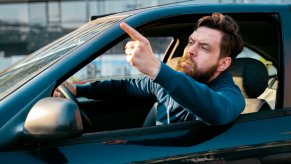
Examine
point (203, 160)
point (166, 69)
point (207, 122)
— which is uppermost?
point (166, 69)

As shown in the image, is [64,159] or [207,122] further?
[207,122]

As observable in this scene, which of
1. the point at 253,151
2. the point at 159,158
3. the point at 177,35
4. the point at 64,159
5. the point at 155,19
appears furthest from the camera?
the point at 177,35

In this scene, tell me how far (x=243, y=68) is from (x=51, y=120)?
3.84ft

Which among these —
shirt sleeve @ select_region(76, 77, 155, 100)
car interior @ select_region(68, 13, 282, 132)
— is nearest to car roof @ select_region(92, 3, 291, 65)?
car interior @ select_region(68, 13, 282, 132)

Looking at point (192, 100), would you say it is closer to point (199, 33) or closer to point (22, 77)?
point (199, 33)

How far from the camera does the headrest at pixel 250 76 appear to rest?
232 centimetres

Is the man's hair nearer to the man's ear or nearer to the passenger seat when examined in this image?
the man's ear

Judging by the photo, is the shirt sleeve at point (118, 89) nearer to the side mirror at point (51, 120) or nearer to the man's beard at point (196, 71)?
the man's beard at point (196, 71)

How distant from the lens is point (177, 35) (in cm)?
294

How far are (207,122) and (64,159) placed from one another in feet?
1.94

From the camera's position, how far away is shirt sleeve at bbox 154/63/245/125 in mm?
1722

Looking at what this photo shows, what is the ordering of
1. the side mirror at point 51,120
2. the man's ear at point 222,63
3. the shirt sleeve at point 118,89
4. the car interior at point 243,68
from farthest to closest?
1. the shirt sleeve at point 118,89
2. the car interior at point 243,68
3. the man's ear at point 222,63
4. the side mirror at point 51,120

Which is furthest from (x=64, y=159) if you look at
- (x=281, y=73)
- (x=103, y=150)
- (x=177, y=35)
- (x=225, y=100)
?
(x=177, y=35)

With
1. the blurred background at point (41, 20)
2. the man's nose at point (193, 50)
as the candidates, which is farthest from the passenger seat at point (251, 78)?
the blurred background at point (41, 20)
